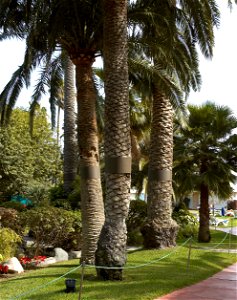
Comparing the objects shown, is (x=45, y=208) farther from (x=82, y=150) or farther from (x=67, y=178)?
(x=67, y=178)

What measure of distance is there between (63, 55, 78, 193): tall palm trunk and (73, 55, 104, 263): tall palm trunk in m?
12.1

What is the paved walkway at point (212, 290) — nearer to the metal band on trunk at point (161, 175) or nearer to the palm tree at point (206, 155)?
the metal band on trunk at point (161, 175)

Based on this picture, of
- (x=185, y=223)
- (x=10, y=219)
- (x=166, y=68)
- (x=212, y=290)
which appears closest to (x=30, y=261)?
(x=10, y=219)

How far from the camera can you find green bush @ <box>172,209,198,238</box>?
23.4 metres

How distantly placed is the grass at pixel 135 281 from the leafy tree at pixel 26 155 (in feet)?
59.2

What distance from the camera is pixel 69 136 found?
26359 mm

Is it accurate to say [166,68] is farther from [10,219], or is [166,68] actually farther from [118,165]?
[10,219]

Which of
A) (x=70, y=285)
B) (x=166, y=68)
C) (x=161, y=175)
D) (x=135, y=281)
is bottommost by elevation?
(x=135, y=281)

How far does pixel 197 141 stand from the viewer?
20.9 metres

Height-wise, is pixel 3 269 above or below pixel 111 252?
below

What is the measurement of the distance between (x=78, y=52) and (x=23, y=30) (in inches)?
98.3

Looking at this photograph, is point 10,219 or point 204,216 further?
point 204,216

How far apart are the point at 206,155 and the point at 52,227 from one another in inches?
300

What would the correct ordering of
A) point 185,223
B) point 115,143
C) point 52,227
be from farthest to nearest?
point 185,223 < point 52,227 < point 115,143
